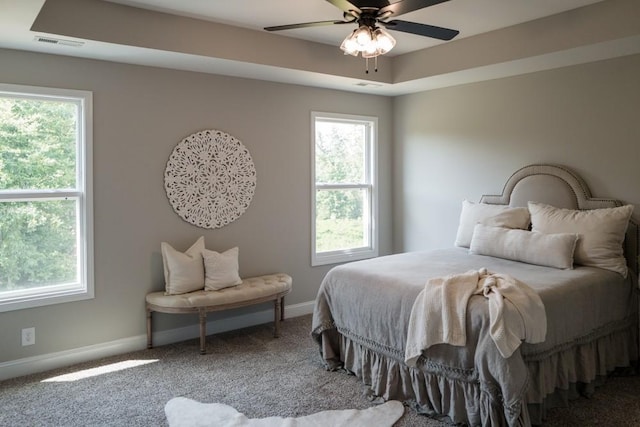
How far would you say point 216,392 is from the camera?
3.21m

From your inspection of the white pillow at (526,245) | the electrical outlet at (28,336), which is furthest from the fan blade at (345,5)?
the electrical outlet at (28,336)

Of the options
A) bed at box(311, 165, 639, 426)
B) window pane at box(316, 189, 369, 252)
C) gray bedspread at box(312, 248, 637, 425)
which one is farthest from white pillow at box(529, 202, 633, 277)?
window pane at box(316, 189, 369, 252)

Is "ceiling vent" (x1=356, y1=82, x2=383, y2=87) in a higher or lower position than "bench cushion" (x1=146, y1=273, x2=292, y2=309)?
higher

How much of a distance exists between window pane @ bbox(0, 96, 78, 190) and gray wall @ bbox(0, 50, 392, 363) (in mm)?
174

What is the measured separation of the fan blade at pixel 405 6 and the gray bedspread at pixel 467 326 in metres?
1.59

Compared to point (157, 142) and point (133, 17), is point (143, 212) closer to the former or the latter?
point (157, 142)

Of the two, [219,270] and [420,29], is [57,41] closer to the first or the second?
[219,270]

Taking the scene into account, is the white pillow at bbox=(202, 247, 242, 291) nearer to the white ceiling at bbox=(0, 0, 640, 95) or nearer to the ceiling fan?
the white ceiling at bbox=(0, 0, 640, 95)

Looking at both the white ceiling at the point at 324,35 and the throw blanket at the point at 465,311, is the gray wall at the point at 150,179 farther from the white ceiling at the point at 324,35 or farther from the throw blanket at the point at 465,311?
the throw blanket at the point at 465,311

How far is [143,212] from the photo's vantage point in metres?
4.03

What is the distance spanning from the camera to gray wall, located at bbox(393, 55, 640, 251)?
150 inches

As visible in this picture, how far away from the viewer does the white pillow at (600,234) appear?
3.49 meters

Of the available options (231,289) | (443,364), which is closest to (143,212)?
(231,289)

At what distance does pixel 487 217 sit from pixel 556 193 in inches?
23.8
